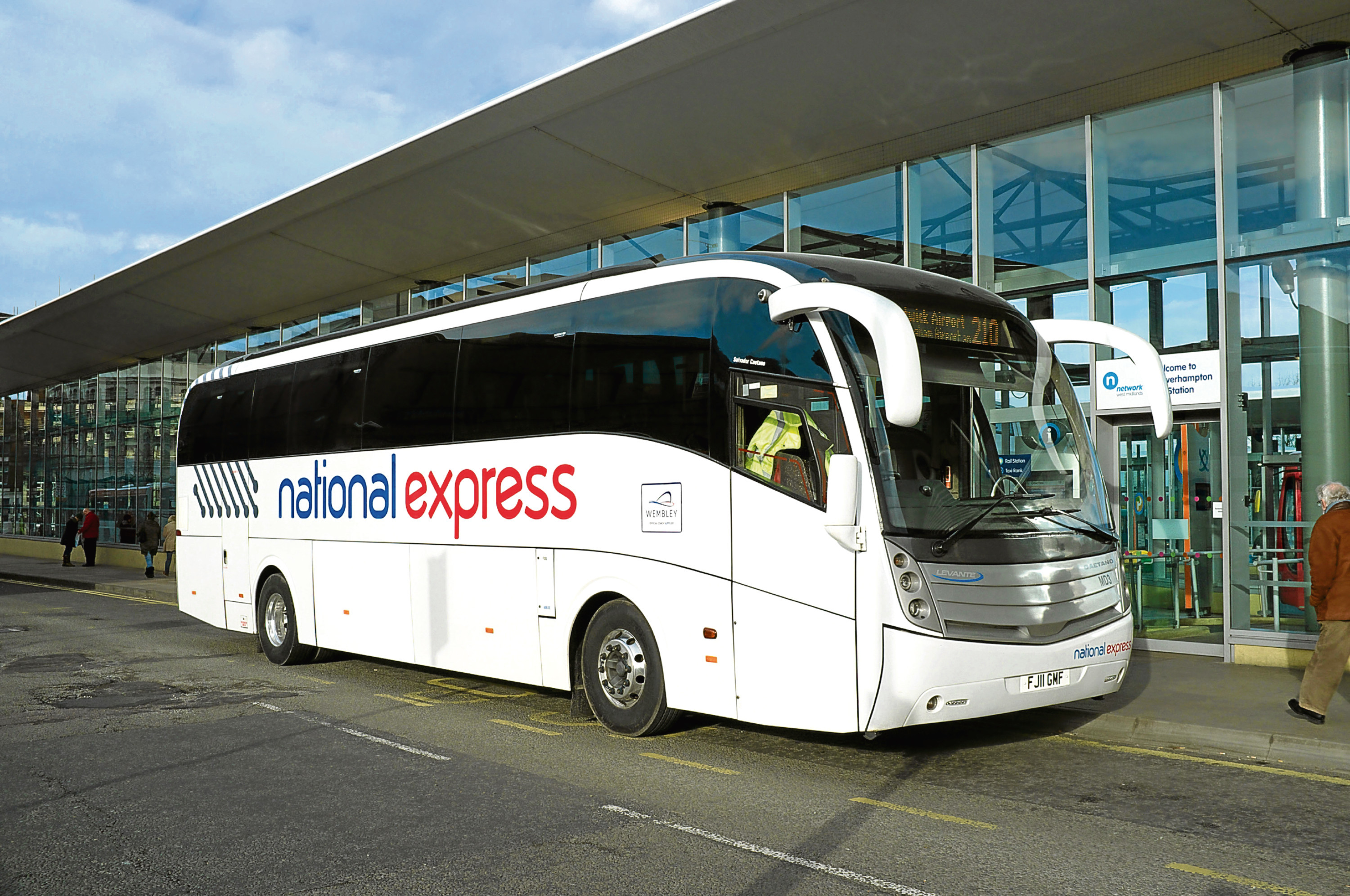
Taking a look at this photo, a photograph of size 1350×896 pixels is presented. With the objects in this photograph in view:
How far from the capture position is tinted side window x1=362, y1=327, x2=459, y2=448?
1081 cm

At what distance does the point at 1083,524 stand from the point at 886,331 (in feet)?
7.77

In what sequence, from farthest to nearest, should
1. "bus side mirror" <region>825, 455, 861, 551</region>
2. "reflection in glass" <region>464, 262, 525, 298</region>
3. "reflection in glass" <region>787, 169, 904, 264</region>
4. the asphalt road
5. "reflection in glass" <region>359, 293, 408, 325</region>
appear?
"reflection in glass" <region>359, 293, 408, 325</region> → "reflection in glass" <region>464, 262, 525, 298</region> → "reflection in glass" <region>787, 169, 904, 264</region> → "bus side mirror" <region>825, 455, 861, 551</region> → the asphalt road

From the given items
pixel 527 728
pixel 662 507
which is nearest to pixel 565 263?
pixel 527 728

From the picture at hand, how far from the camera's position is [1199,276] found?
12500mm

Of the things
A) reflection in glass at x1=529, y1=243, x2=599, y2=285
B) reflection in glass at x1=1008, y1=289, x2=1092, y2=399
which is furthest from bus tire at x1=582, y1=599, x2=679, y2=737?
reflection in glass at x1=529, y1=243, x2=599, y2=285

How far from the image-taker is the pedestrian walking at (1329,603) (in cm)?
838

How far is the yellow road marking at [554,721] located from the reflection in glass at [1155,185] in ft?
26.2

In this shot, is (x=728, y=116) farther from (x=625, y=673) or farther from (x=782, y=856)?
(x=782, y=856)

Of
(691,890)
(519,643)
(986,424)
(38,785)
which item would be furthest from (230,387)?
(691,890)

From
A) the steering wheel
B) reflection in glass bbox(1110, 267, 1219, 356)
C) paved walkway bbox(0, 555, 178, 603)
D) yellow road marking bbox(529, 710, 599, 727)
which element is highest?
reflection in glass bbox(1110, 267, 1219, 356)

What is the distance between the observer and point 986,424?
7852mm

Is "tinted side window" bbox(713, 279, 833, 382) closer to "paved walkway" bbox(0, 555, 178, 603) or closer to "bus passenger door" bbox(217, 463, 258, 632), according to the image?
"bus passenger door" bbox(217, 463, 258, 632)

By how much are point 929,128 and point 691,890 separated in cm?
1138

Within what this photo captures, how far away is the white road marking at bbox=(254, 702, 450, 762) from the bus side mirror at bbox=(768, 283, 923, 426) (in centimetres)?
382
